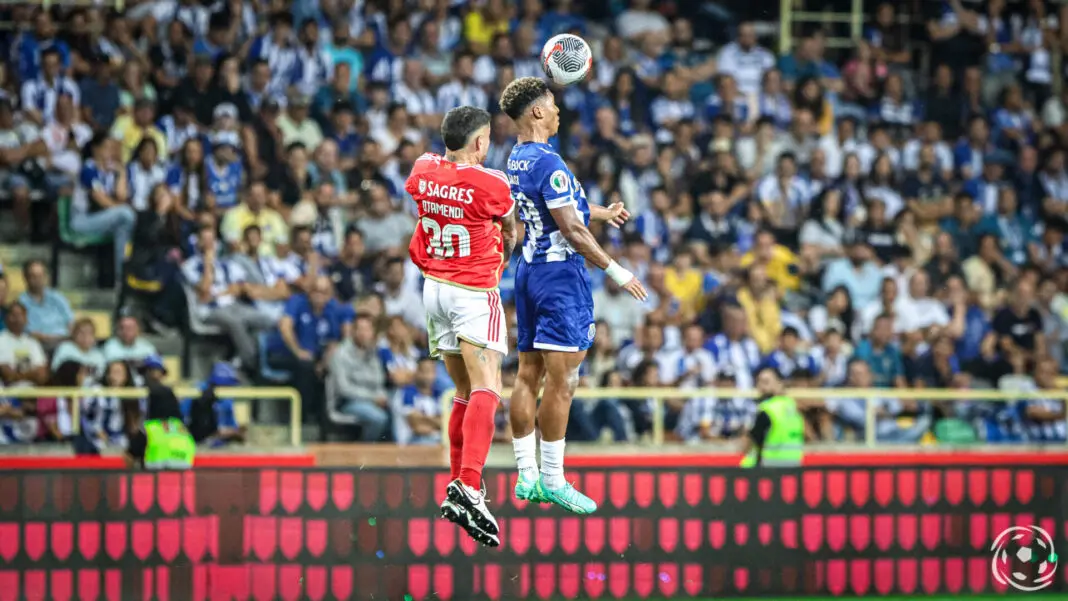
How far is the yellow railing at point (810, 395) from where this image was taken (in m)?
13.7

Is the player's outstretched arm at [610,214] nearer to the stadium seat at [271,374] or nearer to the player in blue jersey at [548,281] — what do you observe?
the player in blue jersey at [548,281]

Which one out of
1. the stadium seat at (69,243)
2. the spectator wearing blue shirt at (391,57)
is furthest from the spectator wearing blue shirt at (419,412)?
the spectator wearing blue shirt at (391,57)

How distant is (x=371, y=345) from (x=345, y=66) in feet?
11.4

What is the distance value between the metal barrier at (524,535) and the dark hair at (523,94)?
2.88 m

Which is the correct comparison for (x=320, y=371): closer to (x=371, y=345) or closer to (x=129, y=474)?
(x=371, y=345)

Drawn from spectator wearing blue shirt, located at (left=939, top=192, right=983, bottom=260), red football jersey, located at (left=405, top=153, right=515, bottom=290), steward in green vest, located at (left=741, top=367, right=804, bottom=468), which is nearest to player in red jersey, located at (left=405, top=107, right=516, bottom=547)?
red football jersey, located at (left=405, top=153, right=515, bottom=290)

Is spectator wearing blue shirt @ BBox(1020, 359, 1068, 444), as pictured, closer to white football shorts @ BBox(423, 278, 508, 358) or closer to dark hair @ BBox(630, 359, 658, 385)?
dark hair @ BBox(630, 359, 658, 385)

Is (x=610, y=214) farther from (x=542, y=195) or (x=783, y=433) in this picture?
(x=783, y=433)

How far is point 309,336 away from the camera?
14.4 metres

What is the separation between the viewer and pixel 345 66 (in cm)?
1622

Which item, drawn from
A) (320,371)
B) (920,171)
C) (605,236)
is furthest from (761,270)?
(320,371)

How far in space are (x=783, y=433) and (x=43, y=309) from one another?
22.0 feet

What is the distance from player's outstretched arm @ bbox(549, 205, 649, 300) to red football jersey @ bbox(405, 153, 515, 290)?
0.90ft

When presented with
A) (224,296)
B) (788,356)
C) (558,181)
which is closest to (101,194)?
(224,296)
